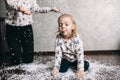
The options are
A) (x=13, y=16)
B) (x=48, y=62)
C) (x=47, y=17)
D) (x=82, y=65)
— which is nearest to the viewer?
(x=82, y=65)

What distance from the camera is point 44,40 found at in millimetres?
2623

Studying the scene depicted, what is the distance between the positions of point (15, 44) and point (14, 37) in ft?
0.20

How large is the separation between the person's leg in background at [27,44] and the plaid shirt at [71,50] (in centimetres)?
35

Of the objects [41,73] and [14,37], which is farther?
[14,37]

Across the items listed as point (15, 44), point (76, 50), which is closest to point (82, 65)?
point (76, 50)

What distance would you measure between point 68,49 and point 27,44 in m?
0.44

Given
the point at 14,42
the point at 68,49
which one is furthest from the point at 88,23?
the point at 14,42

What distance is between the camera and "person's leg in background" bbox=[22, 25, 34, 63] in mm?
2301

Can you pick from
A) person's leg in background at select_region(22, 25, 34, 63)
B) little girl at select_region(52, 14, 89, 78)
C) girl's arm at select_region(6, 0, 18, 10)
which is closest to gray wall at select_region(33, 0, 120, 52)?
person's leg in background at select_region(22, 25, 34, 63)

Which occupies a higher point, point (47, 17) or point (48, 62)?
point (47, 17)

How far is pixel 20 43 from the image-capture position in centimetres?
235

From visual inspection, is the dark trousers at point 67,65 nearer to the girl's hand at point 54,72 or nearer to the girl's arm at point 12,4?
the girl's hand at point 54,72

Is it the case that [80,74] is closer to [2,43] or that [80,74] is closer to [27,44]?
[27,44]

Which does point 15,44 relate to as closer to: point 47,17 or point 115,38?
point 47,17
